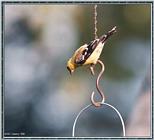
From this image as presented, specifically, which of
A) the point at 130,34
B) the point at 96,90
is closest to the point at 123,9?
the point at 130,34

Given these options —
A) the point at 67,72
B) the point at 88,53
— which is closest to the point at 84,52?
the point at 88,53

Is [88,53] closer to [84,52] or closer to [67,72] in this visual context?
[84,52]

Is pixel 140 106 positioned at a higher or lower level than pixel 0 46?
lower

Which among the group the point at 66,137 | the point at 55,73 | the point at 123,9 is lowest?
the point at 66,137

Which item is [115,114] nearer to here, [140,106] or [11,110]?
[140,106]

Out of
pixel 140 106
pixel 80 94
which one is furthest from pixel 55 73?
pixel 140 106
